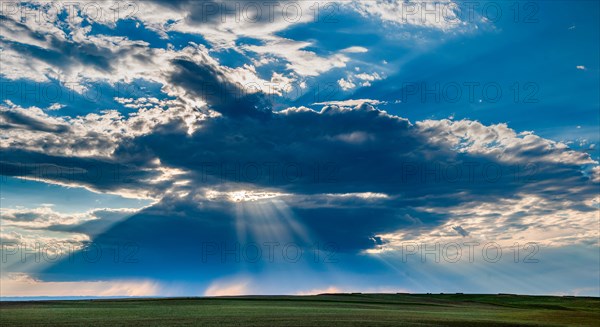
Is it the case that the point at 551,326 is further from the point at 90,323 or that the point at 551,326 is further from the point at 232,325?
the point at 90,323

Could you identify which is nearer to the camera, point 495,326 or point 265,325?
point 265,325

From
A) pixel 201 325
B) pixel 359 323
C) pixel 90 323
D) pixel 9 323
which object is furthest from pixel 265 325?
pixel 9 323

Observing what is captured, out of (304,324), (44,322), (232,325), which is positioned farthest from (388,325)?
(44,322)

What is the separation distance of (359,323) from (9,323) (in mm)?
30976

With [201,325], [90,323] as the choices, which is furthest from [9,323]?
[201,325]

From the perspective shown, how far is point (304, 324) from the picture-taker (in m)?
41.2

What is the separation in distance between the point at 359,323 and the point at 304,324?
5.03m

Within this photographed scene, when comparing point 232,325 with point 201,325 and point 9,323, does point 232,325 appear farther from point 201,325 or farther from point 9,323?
point 9,323

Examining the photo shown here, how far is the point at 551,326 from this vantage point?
46.2 metres

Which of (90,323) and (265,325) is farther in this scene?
(90,323)

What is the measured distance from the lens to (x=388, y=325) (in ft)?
135

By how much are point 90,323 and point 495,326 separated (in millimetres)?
35388

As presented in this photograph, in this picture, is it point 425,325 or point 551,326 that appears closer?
point 425,325

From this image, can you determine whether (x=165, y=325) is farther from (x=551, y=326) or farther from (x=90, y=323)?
(x=551, y=326)
